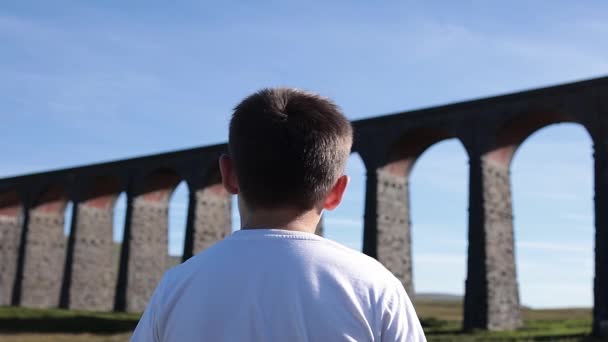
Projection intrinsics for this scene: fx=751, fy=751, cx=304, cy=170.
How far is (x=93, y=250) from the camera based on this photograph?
4059 cm

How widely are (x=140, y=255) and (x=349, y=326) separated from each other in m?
37.4

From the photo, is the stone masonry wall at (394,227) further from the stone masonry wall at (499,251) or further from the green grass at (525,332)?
the stone masonry wall at (499,251)

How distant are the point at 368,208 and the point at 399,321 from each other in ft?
89.4

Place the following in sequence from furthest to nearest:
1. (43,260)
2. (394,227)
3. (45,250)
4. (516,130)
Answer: (45,250) < (43,260) < (394,227) < (516,130)

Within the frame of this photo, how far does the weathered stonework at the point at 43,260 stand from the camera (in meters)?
42.1

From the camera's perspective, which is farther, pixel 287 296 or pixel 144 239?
pixel 144 239

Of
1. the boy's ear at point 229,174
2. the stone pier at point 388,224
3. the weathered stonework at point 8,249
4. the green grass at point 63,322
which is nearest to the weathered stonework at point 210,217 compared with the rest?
the green grass at point 63,322

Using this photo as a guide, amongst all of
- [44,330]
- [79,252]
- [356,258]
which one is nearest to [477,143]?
[44,330]

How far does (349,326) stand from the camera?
5.06ft

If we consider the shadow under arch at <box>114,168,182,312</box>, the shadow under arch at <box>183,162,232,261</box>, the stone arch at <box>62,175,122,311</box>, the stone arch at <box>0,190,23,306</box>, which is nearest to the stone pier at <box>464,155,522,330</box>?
the shadow under arch at <box>183,162,232,261</box>

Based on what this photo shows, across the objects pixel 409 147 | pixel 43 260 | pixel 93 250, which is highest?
pixel 409 147

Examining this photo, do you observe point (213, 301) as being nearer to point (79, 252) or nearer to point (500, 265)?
point (500, 265)

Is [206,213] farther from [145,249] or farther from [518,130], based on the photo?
[518,130]

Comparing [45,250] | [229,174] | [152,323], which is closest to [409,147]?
[45,250]
